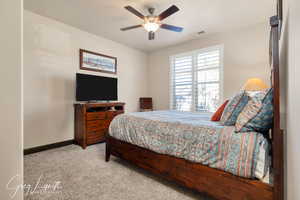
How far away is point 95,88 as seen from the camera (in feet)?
11.2

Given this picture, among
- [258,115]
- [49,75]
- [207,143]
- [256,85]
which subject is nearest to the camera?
[258,115]

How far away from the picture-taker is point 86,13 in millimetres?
2799

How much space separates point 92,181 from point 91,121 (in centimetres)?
154

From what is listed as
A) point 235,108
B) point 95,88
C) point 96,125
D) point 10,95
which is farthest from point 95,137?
point 235,108

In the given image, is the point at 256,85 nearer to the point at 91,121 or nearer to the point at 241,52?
the point at 241,52

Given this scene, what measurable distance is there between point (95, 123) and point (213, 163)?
2.62 m

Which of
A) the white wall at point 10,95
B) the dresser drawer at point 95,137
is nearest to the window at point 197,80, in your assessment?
the dresser drawer at point 95,137

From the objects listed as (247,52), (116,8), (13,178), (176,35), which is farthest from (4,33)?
(247,52)

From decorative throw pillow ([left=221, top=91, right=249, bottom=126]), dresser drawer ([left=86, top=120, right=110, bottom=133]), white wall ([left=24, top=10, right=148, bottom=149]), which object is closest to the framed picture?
white wall ([left=24, top=10, right=148, bottom=149])

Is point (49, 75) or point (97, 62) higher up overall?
point (97, 62)

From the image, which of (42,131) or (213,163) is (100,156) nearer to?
(42,131)

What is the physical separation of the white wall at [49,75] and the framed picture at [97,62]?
123 millimetres

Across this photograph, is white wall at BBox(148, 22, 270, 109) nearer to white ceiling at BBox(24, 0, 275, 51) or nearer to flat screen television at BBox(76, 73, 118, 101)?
white ceiling at BBox(24, 0, 275, 51)

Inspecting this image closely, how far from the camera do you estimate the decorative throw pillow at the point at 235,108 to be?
1.36 metres
